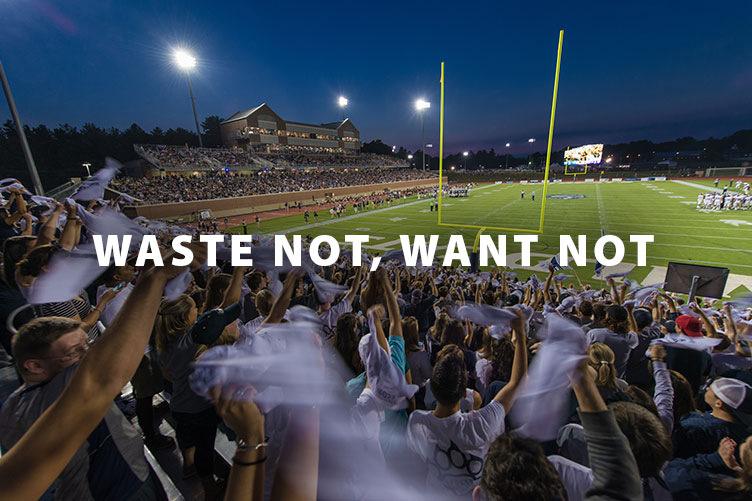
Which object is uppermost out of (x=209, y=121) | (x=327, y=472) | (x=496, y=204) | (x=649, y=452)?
(x=209, y=121)

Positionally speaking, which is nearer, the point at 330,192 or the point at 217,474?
the point at 217,474

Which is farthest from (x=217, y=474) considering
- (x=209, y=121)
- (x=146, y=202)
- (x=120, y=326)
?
(x=209, y=121)

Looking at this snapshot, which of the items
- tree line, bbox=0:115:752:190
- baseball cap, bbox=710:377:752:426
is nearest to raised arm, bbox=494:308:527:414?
baseball cap, bbox=710:377:752:426

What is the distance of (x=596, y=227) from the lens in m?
20.5

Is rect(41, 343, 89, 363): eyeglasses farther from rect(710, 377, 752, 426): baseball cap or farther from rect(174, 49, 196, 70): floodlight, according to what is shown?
rect(174, 49, 196, 70): floodlight

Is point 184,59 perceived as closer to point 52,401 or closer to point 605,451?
point 52,401

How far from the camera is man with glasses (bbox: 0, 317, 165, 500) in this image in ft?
4.64

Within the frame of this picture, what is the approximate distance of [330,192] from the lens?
46.8 meters

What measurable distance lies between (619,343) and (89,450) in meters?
4.42

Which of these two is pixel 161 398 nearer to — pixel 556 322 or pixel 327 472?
pixel 327 472

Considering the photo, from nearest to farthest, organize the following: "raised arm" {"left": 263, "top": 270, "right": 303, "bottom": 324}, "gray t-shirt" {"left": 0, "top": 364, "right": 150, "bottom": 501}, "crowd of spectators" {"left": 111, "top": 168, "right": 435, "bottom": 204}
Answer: "gray t-shirt" {"left": 0, "top": 364, "right": 150, "bottom": 501}, "raised arm" {"left": 263, "top": 270, "right": 303, "bottom": 324}, "crowd of spectators" {"left": 111, "top": 168, "right": 435, "bottom": 204}

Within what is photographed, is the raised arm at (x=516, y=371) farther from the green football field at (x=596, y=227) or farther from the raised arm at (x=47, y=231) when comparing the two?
the green football field at (x=596, y=227)

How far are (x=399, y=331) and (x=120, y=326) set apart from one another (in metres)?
1.89

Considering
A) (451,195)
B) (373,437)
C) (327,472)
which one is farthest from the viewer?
(451,195)
